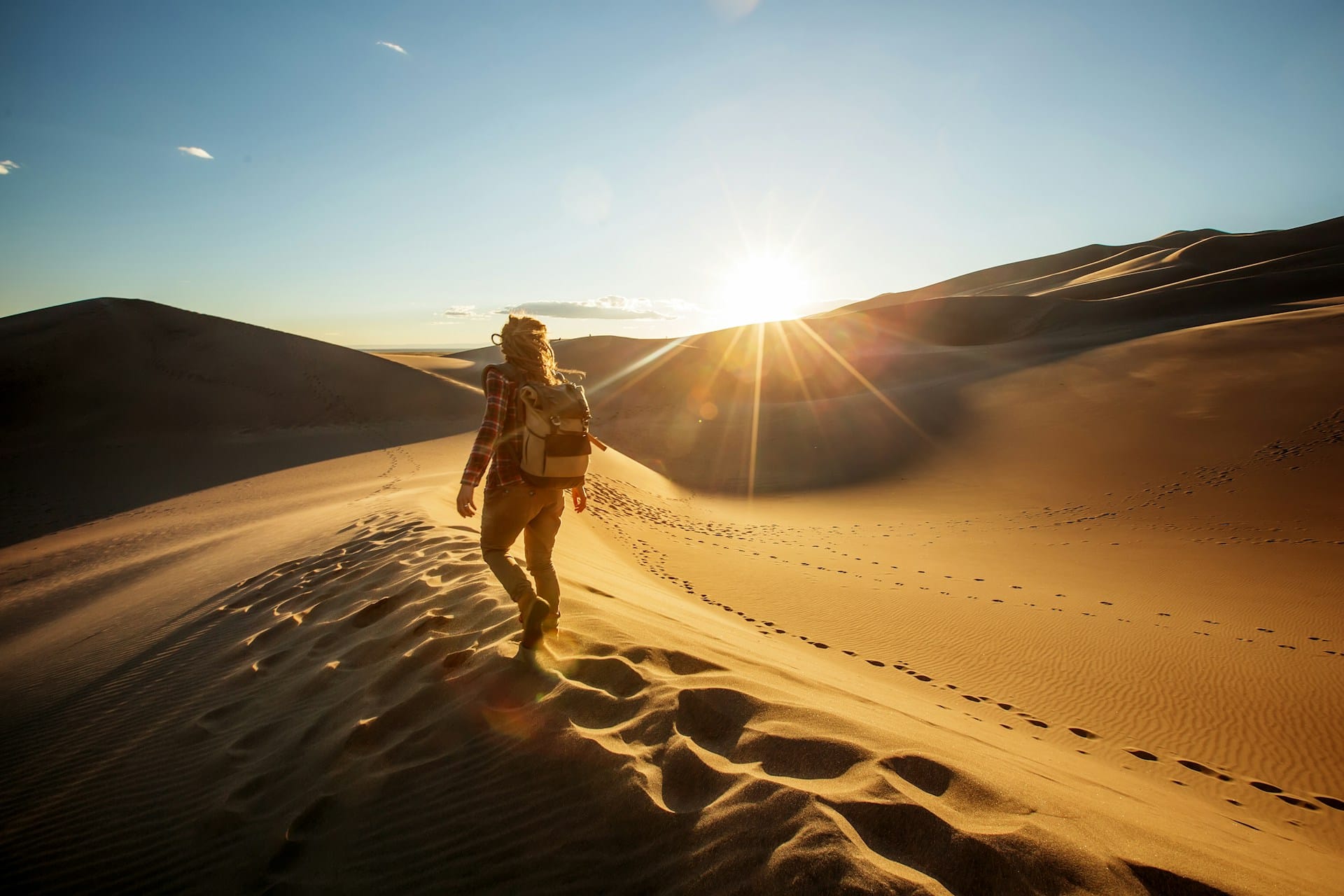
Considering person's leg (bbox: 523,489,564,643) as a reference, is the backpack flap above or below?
above

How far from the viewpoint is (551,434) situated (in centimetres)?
288

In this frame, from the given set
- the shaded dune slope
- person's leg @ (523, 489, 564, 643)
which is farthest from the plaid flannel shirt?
the shaded dune slope

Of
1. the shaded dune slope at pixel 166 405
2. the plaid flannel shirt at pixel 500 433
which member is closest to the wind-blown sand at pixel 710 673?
the shaded dune slope at pixel 166 405

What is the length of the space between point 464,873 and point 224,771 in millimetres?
1673

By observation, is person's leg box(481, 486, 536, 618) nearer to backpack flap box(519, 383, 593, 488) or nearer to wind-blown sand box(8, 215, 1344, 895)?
backpack flap box(519, 383, 593, 488)

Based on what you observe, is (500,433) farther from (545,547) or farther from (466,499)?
(545,547)

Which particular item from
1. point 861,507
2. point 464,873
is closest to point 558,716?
point 464,873

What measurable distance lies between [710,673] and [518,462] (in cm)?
150

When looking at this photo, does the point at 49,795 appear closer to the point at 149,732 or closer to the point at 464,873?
the point at 149,732

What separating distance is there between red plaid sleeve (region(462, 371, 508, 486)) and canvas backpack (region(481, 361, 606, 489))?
0.25 ft

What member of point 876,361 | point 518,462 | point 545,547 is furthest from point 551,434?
point 876,361

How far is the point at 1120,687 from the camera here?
5324mm

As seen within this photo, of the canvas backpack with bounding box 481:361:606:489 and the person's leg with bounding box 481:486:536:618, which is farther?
the person's leg with bounding box 481:486:536:618

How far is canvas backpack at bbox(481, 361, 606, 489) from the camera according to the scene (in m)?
2.88
